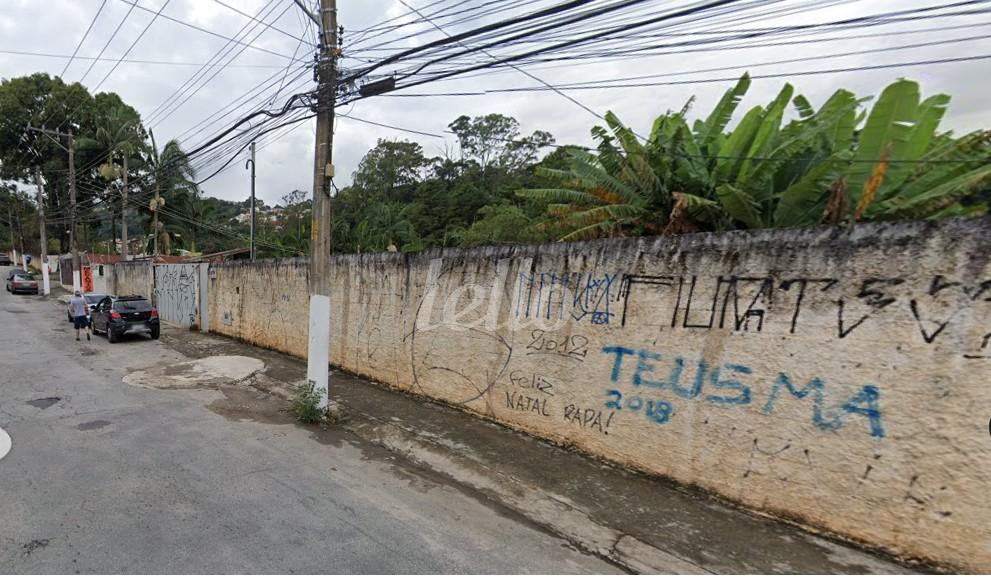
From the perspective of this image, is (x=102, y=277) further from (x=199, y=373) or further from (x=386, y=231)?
(x=199, y=373)

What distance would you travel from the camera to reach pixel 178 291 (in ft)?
54.5

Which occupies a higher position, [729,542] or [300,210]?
[300,210]

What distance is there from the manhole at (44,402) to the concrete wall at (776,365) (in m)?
6.17


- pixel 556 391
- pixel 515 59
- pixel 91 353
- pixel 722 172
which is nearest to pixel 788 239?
pixel 722 172

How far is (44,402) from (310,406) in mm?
4153

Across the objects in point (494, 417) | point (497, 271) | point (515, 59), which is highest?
point (515, 59)

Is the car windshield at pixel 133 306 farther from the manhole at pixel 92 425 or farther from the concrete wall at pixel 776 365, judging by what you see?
the concrete wall at pixel 776 365

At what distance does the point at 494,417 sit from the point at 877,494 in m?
4.10

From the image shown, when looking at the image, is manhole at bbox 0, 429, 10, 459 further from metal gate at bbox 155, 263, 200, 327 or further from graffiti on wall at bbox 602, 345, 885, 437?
metal gate at bbox 155, 263, 200, 327

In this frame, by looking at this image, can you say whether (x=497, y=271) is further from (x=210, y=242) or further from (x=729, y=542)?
(x=210, y=242)

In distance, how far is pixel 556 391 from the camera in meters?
5.50

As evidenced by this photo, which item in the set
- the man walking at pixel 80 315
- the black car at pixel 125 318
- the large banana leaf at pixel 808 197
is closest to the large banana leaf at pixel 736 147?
the large banana leaf at pixel 808 197

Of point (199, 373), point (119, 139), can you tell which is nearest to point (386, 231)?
point (119, 139)

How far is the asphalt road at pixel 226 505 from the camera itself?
311cm
